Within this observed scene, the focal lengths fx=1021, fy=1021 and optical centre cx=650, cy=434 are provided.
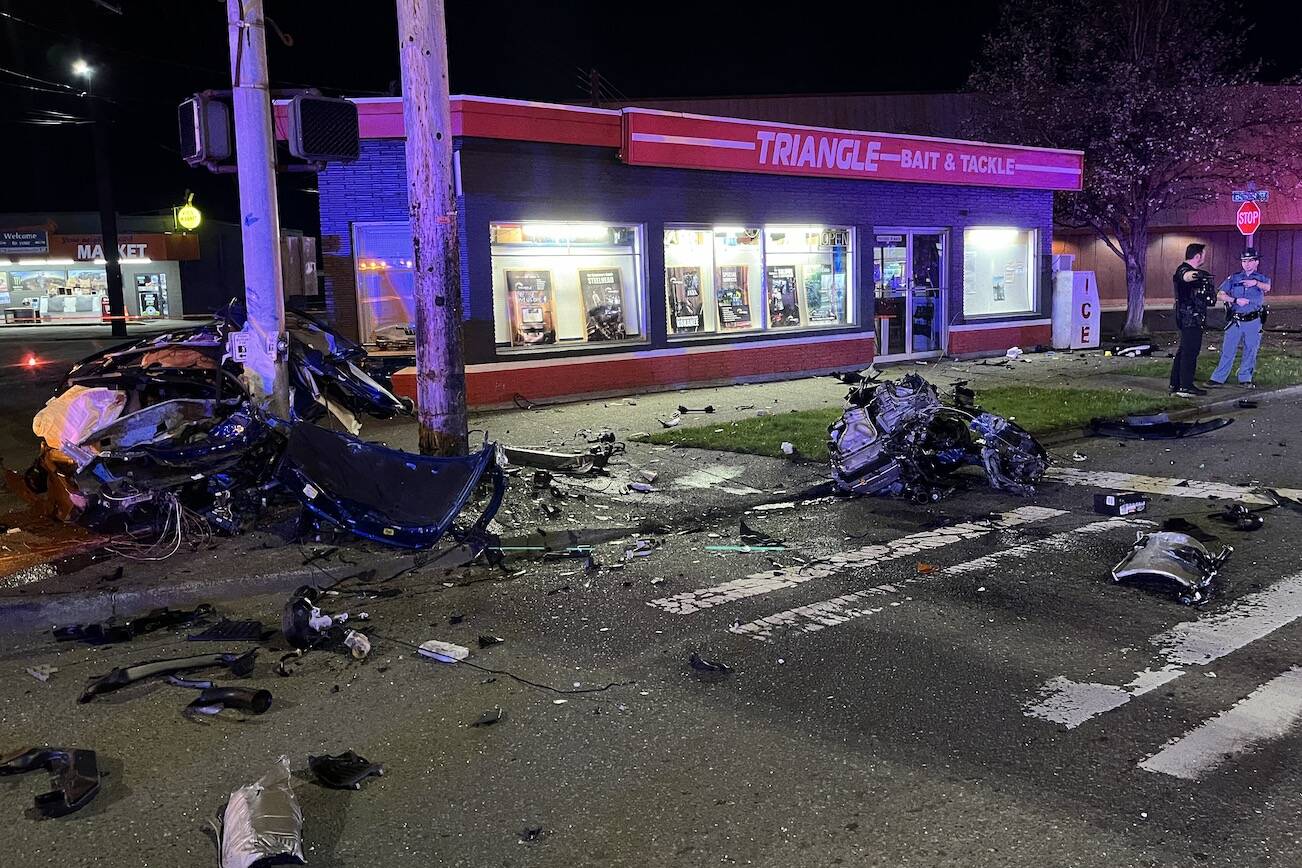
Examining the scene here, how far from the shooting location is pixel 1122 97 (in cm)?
2411

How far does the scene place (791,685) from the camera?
5062 mm

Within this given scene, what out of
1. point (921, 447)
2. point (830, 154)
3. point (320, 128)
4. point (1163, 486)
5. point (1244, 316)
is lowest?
point (1163, 486)

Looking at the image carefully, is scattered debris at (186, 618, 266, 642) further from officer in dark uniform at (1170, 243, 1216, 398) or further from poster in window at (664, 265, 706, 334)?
officer in dark uniform at (1170, 243, 1216, 398)

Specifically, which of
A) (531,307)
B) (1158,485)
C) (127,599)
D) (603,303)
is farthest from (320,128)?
(603,303)

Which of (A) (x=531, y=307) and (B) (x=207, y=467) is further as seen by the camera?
(A) (x=531, y=307)

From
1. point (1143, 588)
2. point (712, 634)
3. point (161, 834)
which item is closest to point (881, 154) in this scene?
point (1143, 588)

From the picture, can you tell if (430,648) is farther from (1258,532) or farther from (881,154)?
(881,154)

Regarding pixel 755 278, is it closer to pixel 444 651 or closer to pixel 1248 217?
pixel 1248 217

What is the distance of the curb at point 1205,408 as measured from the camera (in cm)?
1188

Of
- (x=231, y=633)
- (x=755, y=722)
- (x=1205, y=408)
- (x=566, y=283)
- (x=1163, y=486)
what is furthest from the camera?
(x=566, y=283)

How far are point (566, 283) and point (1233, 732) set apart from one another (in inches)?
474

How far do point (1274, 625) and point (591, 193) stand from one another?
11.2 m

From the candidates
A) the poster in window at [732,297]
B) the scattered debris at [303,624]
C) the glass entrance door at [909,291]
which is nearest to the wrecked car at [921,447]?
the scattered debris at [303,624]

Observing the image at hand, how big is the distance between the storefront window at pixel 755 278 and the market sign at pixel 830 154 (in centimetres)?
116
